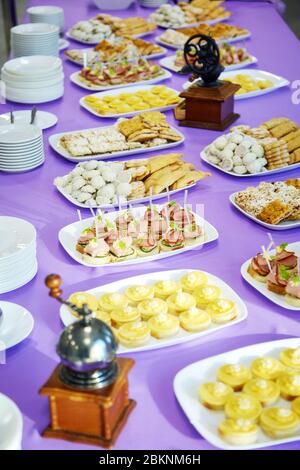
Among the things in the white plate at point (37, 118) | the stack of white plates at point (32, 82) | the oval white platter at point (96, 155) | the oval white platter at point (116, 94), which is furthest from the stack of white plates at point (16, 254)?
the stack of white plates at point (32, 82)

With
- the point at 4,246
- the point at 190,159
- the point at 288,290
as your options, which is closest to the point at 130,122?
the point at 190,159

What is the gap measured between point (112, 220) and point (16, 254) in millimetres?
457

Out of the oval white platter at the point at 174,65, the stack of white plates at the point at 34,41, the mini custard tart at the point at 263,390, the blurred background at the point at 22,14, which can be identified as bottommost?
the blurred background at the point at 22,14

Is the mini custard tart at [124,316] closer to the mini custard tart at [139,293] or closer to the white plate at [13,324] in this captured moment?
the mini custard tart at [139,293]

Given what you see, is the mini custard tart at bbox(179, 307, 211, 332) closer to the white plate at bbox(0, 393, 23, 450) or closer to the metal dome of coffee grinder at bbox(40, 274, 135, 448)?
the metal dome of coffee grinder at bbox(40, 274, 135, 448)

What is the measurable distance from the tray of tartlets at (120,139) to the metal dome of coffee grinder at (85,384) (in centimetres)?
142

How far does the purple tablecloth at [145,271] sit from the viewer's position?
153 centimetres

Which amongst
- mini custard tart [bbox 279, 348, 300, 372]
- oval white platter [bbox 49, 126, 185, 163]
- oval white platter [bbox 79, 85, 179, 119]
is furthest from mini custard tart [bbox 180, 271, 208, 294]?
oval white platter [bbox 79, 85, 179, 119]

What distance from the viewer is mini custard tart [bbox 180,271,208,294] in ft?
6.37

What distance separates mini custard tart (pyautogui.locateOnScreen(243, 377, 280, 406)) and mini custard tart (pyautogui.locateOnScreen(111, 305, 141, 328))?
357 millimetres

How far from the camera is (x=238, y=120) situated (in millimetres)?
3213

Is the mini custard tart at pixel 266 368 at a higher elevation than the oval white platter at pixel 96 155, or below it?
below
